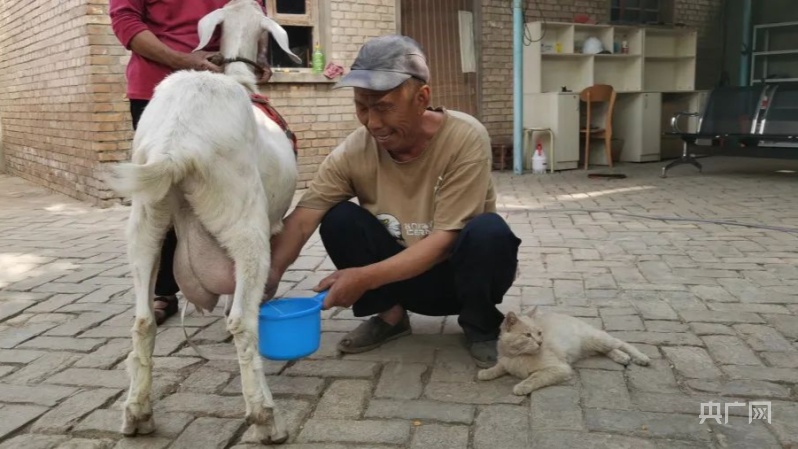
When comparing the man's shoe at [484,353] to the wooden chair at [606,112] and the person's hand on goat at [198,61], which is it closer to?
the person's hand on goat at [198,61]

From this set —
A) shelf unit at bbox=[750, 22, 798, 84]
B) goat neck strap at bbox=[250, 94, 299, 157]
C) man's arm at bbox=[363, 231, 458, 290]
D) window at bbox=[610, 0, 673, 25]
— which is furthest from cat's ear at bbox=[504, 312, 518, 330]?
shelf unit at bbox=[750, 22, 798, 84]

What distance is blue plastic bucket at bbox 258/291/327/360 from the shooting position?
2.31 meters

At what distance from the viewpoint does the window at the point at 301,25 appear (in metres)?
8.07

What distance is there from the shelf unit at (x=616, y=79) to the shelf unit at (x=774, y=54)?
274 centimetres

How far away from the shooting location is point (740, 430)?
214 cm

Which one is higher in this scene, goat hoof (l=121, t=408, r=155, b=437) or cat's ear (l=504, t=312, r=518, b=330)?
cat's ear (l=504, t=312, r=518, b=330)

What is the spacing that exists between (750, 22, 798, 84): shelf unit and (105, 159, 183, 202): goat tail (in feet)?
45.9

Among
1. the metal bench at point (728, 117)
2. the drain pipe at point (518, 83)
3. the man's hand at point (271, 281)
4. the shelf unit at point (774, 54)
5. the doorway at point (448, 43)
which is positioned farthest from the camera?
the shelf unit at point (774, 54)

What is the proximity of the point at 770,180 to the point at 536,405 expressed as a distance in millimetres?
7356

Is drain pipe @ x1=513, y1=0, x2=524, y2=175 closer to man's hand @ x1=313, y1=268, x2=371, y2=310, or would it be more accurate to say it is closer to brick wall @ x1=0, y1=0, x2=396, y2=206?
brick wall @ x1=0, y1=0, x2=396, y2=206

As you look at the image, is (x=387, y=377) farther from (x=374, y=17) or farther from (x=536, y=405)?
(x=374, y=17)

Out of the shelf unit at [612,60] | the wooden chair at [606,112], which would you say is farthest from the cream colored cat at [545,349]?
the shelf unit at [612,60]

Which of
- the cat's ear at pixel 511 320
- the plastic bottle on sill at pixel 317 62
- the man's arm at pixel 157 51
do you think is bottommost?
the cat's ear at pixel 511 320

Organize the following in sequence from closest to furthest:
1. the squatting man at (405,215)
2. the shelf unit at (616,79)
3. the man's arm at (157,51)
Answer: the squatting man at (405,215) → the man's arm at (157,51) → the shelf unit at (616,79)
